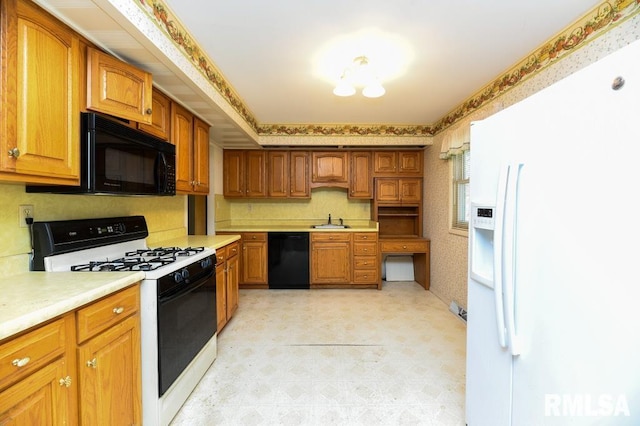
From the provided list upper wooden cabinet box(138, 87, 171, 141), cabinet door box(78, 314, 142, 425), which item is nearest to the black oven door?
cabinet door box(78, 314, 142, 425)

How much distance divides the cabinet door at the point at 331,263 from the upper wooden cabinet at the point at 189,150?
1.91 meters

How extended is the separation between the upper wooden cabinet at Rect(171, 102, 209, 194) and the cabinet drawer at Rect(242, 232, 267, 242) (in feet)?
4.22

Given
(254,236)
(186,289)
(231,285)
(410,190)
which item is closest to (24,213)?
(186,289)

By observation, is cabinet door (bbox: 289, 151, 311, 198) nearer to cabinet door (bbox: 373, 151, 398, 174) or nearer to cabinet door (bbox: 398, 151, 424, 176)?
cabinet door (bbox: 373, 151, 398, 174)

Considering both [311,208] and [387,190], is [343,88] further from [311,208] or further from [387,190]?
[311,208]

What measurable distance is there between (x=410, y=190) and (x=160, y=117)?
3.50 meters

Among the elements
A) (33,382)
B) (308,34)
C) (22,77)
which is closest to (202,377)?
(33,382)

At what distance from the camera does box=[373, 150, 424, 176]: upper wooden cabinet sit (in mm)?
4312

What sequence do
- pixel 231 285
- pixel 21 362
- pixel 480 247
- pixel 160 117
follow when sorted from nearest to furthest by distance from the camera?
1. pixel 21 362
2. pixel 480 247
3. pixel 160 117
4. pixel 231 285

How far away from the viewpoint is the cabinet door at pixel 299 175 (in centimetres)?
434

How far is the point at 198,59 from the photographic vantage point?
2.03 metres

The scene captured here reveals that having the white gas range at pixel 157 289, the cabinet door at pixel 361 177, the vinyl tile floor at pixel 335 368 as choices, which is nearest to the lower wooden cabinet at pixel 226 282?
the vinyl tile floor at pixel 335 368

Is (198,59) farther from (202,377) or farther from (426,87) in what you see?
(202,377)

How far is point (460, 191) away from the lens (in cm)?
331
